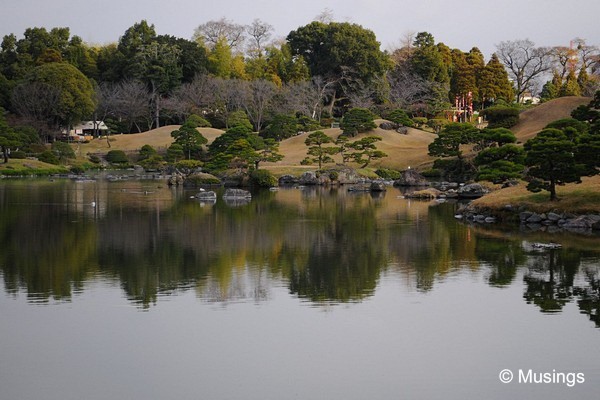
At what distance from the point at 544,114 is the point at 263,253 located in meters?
32.9

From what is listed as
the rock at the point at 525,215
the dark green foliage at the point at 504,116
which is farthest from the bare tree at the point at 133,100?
the rock at the point at 525,215

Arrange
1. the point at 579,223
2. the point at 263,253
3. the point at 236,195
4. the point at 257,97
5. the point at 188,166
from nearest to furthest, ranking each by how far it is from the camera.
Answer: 1. the point at 263,253
2. the point at 579,223
3. the point at 236,195
4. the point at 188,166
5. the point at 257,97

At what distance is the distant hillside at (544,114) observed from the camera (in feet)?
145

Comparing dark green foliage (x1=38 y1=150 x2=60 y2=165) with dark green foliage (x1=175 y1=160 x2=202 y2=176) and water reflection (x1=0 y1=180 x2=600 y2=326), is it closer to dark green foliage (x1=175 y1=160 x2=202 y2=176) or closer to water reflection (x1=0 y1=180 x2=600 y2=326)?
dark green foliage (x1=175 y1=160 x2=202 y2=176)

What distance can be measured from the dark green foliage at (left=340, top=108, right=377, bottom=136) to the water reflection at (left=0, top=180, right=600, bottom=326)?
2138 centimetres

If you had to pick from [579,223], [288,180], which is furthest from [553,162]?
[288,180]

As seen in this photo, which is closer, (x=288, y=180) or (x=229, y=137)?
(x=288, y=180)

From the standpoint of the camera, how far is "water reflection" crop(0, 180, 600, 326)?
13.4 meters

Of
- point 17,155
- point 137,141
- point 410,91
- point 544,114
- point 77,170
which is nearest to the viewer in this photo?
point 544,114

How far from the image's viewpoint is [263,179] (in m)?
40.1

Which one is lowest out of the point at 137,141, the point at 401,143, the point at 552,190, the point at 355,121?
the point at 552,190

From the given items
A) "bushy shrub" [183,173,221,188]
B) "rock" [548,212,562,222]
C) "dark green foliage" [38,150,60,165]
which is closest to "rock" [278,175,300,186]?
"bushy shrub" [183,173,221,188]

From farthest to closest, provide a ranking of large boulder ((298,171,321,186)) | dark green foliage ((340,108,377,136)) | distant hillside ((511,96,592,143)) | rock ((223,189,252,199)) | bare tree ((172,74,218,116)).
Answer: bare tree ((172,74,218,116)), dark green foliage ((340,108,377,136)), distant hillside ((511,96,592,143)), large boulder ((298,171,321,186)), rock ((223,189,252,199))

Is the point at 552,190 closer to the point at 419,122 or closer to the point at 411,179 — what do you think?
the point at 411,179
